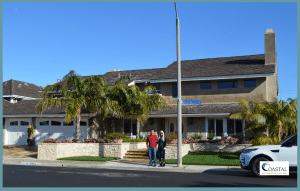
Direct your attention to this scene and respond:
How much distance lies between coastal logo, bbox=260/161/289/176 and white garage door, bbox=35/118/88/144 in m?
16.1

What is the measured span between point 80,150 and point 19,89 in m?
19.4

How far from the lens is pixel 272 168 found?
40.0ft

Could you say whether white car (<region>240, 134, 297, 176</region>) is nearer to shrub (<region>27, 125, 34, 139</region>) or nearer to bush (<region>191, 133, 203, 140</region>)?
bush (<region>191, 133, 203, 140</region>)

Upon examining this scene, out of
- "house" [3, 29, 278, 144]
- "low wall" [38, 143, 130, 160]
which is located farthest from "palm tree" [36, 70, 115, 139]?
"house" [3, 29, 278, 144]

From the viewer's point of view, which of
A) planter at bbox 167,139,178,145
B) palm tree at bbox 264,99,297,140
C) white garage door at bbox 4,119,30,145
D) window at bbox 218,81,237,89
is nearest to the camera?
palm tree at bbox 264,99,297,140

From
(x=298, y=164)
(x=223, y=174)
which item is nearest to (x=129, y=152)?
(x=223, y=174)

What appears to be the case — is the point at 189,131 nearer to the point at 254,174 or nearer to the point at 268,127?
the point at 268,127

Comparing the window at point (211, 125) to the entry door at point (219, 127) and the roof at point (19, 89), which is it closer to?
the entry door at point (219, 127)

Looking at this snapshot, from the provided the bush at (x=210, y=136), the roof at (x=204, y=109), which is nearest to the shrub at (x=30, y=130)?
the roof at (x=204, y=109)

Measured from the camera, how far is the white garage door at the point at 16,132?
2809cm

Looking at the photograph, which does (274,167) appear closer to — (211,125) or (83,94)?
(211,125)

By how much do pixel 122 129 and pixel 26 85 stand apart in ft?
63.5

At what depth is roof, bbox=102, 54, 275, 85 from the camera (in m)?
24.4

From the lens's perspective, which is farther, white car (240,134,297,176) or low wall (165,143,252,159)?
low wall (165,143,252,159)
